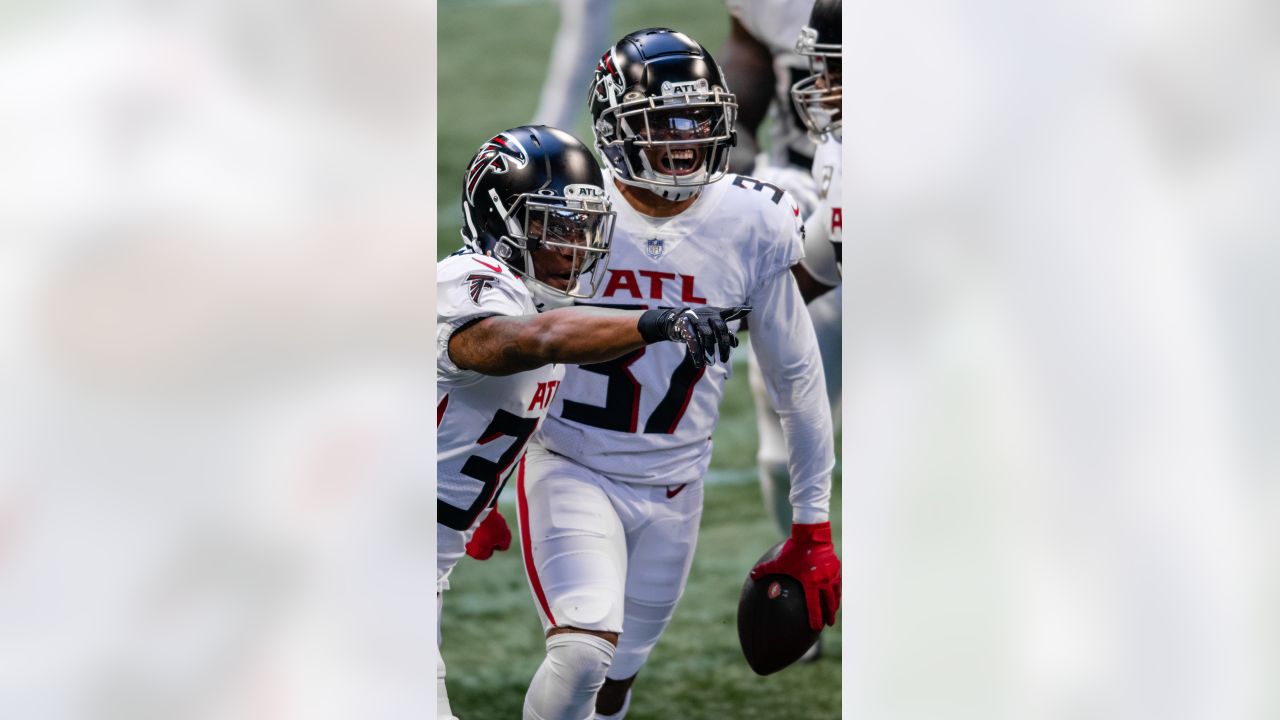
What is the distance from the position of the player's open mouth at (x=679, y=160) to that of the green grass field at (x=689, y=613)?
21 centimetres

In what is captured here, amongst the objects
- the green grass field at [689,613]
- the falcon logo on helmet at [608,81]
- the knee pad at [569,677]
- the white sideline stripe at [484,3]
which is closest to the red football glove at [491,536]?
the green grass field at [689,613]

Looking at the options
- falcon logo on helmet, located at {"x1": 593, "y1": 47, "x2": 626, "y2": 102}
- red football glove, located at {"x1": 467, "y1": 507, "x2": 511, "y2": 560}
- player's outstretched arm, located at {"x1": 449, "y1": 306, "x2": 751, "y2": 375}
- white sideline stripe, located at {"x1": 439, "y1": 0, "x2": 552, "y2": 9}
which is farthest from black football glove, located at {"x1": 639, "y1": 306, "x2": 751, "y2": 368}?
white sideline stripe, located at {"x1": 439, "y1": 0, "x2": 552, "y2": 9}

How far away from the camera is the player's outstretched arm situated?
275 centimetres

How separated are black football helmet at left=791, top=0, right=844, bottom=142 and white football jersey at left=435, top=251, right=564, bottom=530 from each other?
778mm

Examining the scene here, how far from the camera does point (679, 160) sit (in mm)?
2910

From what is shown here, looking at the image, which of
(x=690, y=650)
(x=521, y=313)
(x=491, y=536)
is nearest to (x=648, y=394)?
(x=521, y=313)

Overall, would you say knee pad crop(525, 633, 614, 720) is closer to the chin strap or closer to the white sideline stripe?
the chin strap

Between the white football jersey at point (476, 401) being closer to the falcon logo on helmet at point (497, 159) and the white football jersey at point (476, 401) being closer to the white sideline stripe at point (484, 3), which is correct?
the falcon logo on helmet at point (497, 159)

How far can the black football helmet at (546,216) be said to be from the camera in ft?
9.32

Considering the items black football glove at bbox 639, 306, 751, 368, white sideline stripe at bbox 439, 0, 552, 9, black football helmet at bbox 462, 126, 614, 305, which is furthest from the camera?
white sideline stripe at bbox 439, 0, 552, 9
